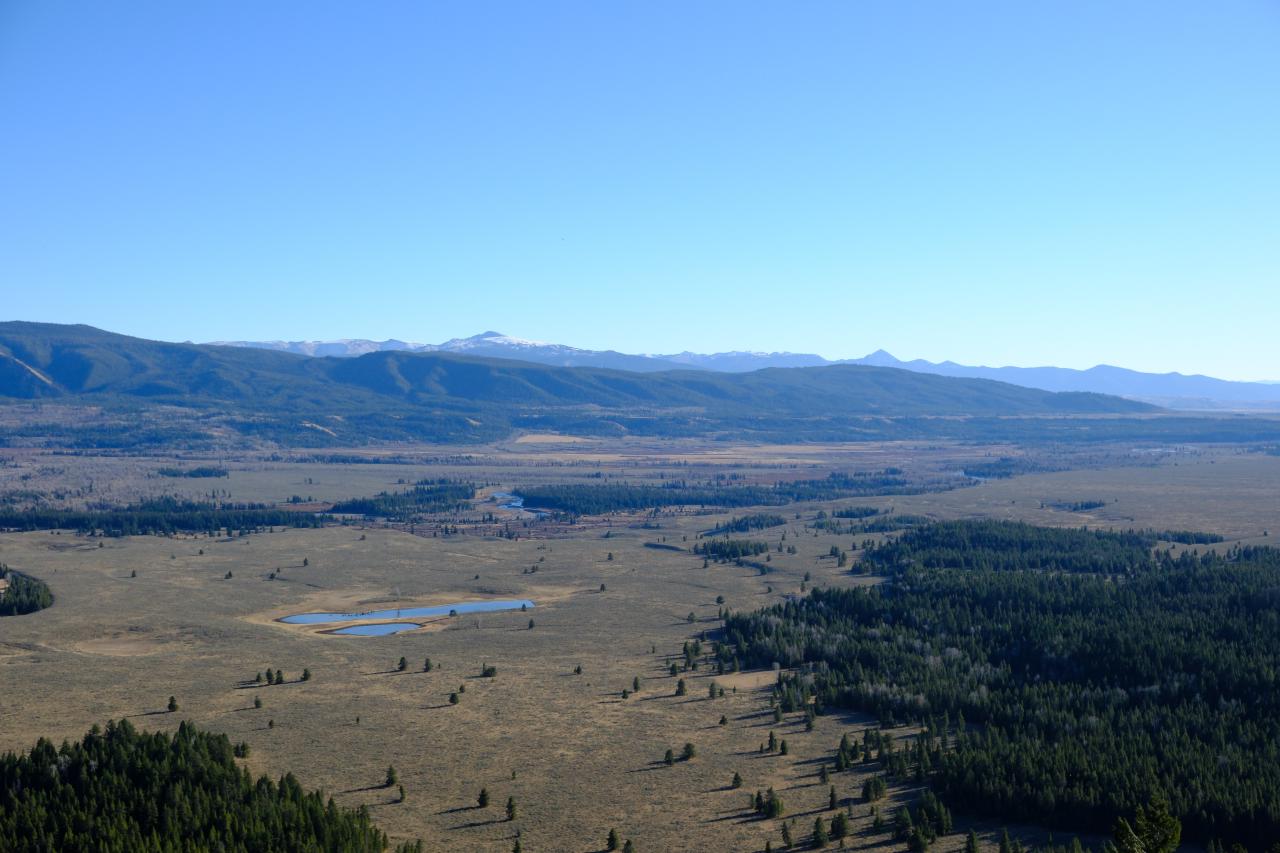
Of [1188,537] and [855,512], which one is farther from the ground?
[1188,537]

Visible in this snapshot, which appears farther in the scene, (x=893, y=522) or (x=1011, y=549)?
(x=893, y=522)

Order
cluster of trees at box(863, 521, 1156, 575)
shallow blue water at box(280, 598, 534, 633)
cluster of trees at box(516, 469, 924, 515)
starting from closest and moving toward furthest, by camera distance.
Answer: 1. shallow blue water at box(280, 598, 534, 633)
2. cluster of trees at box(863, 521, 1156, 575)
3. cluster of trees at box(516, 469, 924, 515)

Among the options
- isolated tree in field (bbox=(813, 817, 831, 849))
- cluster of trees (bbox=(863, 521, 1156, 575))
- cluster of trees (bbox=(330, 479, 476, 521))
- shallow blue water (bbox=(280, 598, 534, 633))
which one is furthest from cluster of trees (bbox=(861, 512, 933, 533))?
isolated tree in field (bbox=(813, 817, 831, 849))

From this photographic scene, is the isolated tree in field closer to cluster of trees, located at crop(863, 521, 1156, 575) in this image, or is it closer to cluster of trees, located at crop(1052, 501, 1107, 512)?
cluster of trees, located at crop(863, 521, 1156, 575)

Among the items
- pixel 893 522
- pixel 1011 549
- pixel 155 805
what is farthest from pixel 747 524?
pixel 155 805

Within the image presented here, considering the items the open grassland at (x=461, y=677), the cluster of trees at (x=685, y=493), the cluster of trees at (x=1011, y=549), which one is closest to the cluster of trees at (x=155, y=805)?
Result: the open grassland at (x=461, y=677)

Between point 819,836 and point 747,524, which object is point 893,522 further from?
point 819,836
